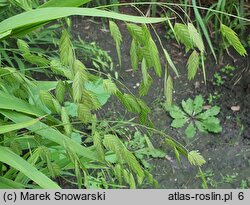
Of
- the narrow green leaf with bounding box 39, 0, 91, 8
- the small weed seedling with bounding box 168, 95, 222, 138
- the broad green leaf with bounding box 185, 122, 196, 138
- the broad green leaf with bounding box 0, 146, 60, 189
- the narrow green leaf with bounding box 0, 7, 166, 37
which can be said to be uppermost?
the narrow green leaf with bounding box 39, 0, 91, 8

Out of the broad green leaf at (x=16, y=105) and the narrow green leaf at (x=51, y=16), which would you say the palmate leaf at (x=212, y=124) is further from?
the narrow green leaf at (x=51, y=16)

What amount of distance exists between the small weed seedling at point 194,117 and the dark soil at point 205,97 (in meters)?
0.04

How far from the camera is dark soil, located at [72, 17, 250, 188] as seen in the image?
2.56 metres

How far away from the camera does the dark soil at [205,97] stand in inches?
101

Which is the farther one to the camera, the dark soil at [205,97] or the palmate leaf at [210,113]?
the palmate leaf at [210,113]

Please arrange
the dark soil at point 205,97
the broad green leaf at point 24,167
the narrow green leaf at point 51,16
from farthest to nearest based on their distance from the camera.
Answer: the dark soil at point 205,97 → the broad green leaf at point 24,167 → the narrow green leaf at point 51,16

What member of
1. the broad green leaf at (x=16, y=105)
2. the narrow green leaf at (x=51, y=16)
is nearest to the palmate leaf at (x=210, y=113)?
the broad green leaf at (x=16, y=105)

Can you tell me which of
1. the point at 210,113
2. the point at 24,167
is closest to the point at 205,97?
the point at 210,113

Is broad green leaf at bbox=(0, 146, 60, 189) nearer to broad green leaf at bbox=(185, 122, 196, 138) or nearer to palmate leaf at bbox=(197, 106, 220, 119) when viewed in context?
broad green leaf at bbox=(185, 122, 196, 138)

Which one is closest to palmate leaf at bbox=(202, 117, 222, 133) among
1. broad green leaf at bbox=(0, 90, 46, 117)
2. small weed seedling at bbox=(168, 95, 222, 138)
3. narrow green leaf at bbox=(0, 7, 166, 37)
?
small weed seedling at bbox=(168, 95, 222, 138)

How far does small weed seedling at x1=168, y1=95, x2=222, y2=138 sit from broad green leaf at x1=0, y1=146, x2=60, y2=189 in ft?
4.83

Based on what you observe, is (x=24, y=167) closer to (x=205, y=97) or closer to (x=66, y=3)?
(x=66, y=3)

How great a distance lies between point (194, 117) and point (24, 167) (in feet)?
5.24

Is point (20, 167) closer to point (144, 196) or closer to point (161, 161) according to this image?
point (144, 196)
